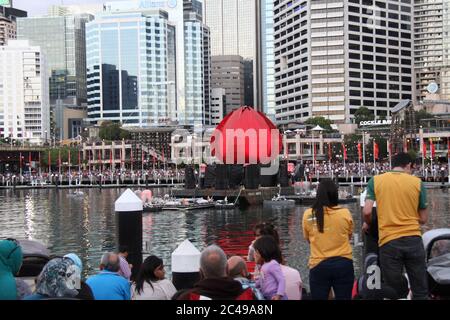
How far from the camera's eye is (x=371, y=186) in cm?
884

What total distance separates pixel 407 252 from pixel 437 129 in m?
124

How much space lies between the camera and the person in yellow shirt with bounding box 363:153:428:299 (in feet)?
28.5

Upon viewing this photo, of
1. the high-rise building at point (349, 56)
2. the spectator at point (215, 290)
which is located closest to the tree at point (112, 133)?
the high-rise building at point (349, 56)

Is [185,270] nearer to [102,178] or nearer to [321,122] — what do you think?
[102,178]

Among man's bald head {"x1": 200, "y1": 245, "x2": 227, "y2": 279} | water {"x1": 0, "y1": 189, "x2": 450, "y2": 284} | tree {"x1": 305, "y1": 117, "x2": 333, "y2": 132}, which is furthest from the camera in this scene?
tree {"x1": 305, "y1": 117, "x2": 333, "y2": 132}

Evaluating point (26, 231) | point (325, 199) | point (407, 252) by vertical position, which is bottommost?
point (26, 231)

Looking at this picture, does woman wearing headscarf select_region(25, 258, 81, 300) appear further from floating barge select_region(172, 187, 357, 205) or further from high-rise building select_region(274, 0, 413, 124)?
high-rise building select_region(274, 0, 413, 124)

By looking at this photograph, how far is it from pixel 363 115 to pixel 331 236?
161 m

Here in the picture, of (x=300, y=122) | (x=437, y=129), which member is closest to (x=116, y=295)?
(x=437, y=129)

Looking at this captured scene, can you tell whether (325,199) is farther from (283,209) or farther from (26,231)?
(283,209)

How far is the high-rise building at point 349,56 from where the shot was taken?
583 feet

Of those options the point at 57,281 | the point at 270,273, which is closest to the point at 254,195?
the point at 270,273

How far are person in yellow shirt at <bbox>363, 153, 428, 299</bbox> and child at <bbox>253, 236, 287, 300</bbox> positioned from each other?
1.40 meters

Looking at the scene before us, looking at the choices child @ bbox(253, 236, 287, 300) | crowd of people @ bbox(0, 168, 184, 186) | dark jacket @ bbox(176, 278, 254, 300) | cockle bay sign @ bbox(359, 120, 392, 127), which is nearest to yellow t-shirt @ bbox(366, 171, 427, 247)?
child @ bbox(253, 236, 287, 300)
